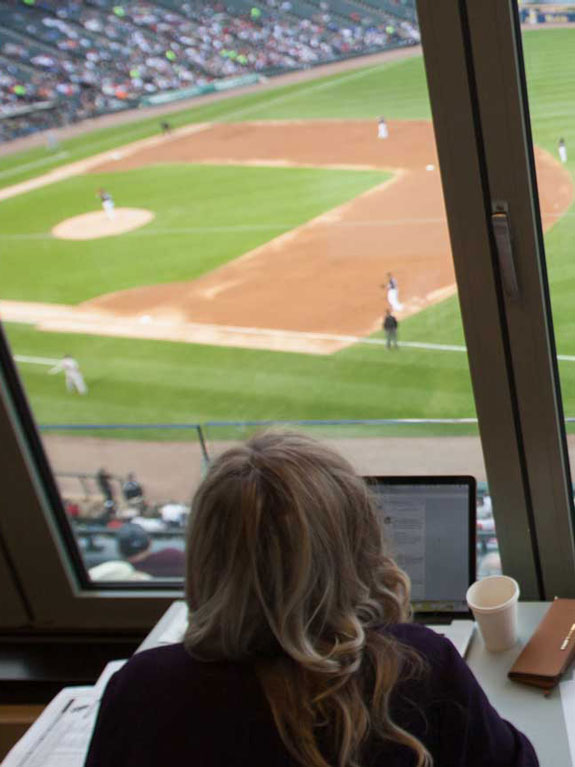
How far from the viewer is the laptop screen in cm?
210

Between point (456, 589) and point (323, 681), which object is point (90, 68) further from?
point (323, 681)

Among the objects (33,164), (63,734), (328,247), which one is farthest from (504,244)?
(63,734)

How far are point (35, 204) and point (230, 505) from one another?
1593 mm

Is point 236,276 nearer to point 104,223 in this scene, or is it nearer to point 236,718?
point 104,223

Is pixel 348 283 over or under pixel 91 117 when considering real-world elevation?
under

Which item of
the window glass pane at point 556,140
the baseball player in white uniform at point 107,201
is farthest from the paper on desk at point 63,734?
the window glass pane at point 556,140

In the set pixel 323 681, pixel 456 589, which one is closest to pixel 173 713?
pixel 323 681

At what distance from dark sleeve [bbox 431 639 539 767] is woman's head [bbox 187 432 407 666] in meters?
0.13

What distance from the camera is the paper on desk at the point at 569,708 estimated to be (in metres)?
1.69

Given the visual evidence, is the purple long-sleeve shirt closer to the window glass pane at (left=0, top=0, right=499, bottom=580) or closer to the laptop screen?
the laptop screen

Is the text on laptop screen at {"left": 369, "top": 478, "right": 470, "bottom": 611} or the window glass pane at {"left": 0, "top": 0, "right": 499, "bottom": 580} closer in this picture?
the text on laptop screen at {"left": 369, "top": 478, "right": 470, "bottom": 611}

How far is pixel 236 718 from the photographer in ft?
4.25

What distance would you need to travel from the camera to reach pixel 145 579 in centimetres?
285

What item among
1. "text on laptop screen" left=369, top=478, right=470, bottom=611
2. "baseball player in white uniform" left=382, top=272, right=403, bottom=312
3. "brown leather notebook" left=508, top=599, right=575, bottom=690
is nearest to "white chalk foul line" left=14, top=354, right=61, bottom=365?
"baseball player in white uniform" left=382, top=272, right=403, bottom=312
